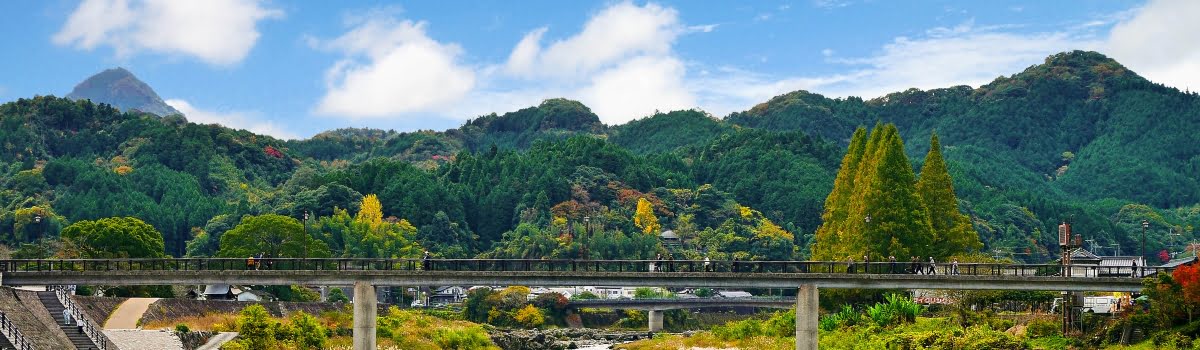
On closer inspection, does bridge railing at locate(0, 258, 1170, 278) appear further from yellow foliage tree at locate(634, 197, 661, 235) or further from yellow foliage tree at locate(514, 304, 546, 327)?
yellow foliage tree at locate(634, 197, 661, 235)

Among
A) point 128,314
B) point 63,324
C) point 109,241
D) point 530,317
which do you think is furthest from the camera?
point 530,317

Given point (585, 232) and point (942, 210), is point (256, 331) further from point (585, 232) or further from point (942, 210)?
point (585, 232)

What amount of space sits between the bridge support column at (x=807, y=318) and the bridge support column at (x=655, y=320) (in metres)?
57.3

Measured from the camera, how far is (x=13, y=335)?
188 ft

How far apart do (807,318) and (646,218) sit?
107606 millimetres

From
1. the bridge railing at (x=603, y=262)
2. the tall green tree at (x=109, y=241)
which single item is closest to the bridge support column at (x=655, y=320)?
the bridge railing at (x=603, y=262)

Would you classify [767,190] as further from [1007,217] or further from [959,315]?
[959,315]

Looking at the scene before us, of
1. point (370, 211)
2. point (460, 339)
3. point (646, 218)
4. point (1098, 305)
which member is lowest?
point (460, 339)

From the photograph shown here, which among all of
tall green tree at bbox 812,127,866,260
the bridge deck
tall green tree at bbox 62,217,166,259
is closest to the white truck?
the bridge deck

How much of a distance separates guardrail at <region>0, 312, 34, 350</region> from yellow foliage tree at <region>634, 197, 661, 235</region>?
396 feet

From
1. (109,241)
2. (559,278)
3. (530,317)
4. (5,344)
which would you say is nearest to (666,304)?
(530,317)

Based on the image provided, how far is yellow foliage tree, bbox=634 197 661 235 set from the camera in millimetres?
178000

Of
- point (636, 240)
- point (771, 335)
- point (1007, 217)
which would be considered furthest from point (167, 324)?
point (1007, 217)

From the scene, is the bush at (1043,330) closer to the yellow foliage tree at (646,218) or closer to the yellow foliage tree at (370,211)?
the yellow foliage tree at (370,211)
